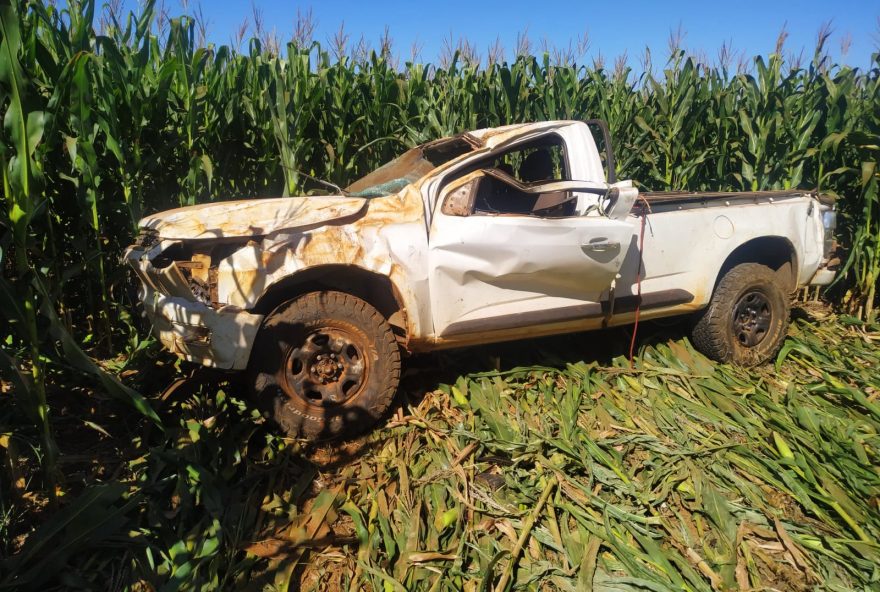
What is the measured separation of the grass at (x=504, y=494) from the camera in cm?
283

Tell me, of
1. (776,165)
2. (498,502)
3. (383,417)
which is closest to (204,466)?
(383,417)

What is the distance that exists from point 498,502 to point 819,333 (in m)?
4.38

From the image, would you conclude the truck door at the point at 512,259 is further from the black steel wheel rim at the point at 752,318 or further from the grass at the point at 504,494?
the black steel wheel rim at the point at 752,318

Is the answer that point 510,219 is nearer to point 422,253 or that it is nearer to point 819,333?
point 422,253

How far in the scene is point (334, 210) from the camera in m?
3.82

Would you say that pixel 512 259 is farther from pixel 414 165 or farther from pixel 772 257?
pixel 772 257

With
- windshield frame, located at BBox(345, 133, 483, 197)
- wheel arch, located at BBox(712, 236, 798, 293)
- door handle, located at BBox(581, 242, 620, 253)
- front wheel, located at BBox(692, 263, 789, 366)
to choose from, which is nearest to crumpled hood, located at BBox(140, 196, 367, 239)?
windshield frame, located at BBox(345, 133, 483, 197)

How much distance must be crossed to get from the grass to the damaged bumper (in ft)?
1.51

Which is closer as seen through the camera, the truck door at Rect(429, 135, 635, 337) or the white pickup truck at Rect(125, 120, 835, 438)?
the white pickup truck at Rect(125, 120, 835, 438)

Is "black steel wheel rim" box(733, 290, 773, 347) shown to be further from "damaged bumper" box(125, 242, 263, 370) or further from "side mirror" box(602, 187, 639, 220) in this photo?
"damaged bumper" box(125, 242, 263, 370)

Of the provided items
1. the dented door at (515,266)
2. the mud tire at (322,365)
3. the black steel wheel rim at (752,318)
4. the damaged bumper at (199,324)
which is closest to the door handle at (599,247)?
the dented door at (515,266)

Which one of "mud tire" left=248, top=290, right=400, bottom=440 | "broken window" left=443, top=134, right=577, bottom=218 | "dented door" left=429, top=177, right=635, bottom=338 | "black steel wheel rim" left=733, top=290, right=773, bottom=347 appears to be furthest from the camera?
"black steel wheel rim" left=733, top=290, right=773, bottom=347

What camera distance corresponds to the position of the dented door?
3953 mm

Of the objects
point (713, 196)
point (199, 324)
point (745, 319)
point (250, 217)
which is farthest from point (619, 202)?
point (199, 324)
